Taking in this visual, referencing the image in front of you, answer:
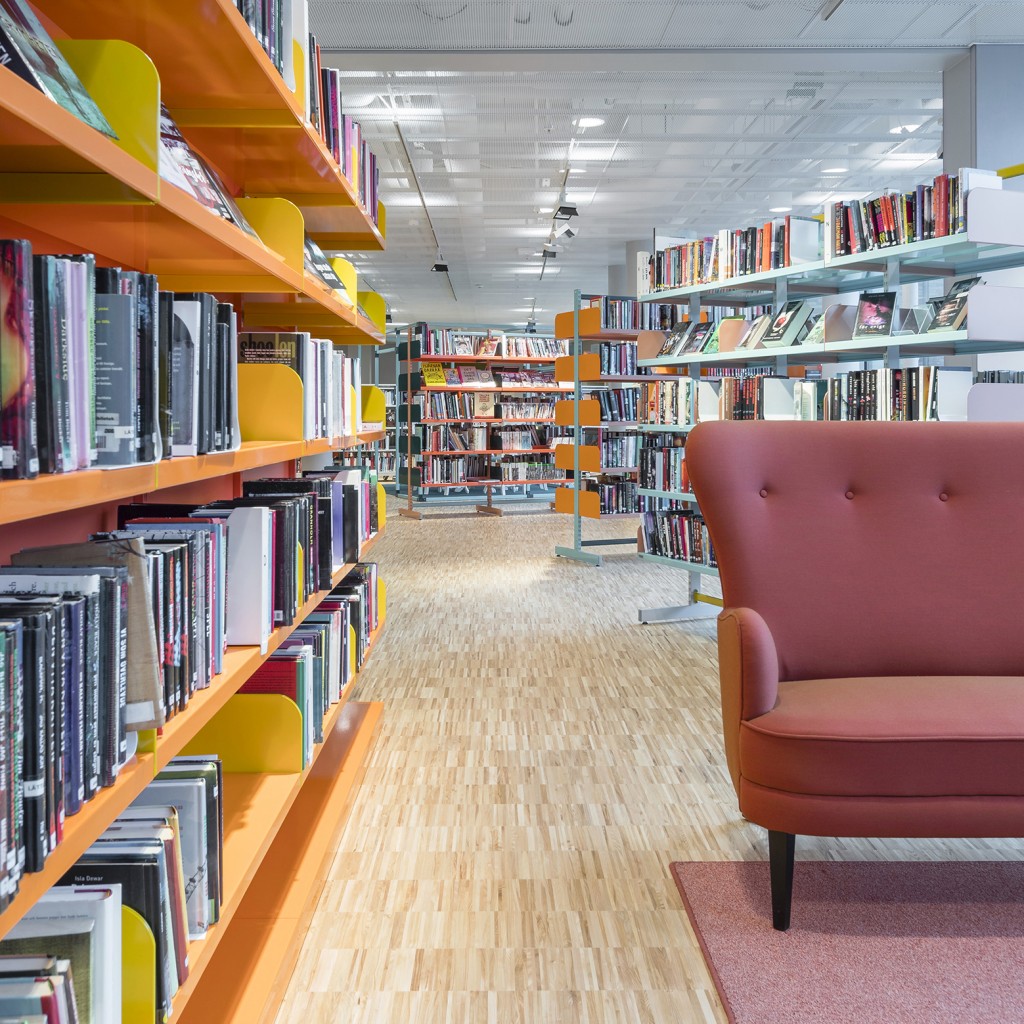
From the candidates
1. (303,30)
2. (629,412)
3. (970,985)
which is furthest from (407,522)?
(970,985)

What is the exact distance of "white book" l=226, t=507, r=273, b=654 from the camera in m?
1.62

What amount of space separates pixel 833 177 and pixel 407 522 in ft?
18.1

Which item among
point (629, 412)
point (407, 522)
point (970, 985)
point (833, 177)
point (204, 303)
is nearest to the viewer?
point (204, 303)

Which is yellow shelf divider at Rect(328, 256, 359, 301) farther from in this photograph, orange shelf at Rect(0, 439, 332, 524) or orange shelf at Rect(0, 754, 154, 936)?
orange shelf at Rect(0, 754, 154, 936)

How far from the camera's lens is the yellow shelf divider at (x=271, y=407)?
6.43 feet

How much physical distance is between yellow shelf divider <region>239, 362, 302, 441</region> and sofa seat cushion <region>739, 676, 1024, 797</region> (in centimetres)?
114

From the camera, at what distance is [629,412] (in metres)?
7.40

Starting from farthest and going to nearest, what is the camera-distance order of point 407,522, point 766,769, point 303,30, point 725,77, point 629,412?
point 407,522, point 629,412, point 725,77, point 303,30, point 766,769

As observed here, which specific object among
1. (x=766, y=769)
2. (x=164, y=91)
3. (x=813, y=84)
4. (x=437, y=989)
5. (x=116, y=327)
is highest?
(x=813, y=84)

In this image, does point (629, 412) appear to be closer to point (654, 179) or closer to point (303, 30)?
point (654, 179)

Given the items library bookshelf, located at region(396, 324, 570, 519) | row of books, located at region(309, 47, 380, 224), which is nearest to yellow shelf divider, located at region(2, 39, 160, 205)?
row of books, located at region(309, 47, 380, 224)

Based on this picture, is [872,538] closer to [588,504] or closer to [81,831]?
[81,831]

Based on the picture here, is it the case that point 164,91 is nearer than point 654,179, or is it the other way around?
point 164,91

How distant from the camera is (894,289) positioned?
361 cm
